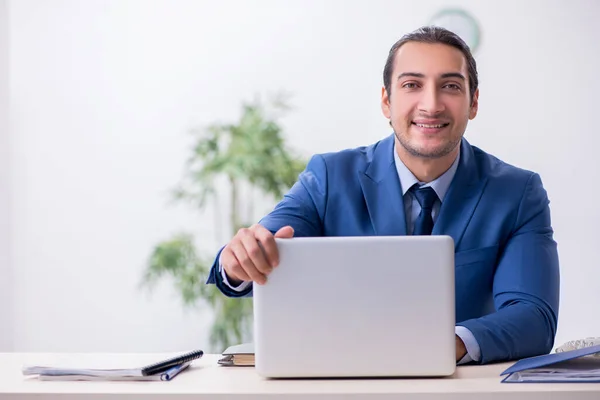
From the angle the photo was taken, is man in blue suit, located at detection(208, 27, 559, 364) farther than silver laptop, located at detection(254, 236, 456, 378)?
Yes

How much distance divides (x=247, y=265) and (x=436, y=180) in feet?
2.91

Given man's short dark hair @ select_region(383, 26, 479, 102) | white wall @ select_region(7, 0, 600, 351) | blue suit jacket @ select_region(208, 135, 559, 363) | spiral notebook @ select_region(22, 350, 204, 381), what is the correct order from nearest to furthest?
1. spiral notebook @ select_region(22, 350, 204, 381)
2. blue suit jacket @ select_region(208, 135, 559, 363)
3. man's short dark hair @ select_region(383, 26, 479, 102)
4. white wall @ select_region(7, 0, 600, 351)

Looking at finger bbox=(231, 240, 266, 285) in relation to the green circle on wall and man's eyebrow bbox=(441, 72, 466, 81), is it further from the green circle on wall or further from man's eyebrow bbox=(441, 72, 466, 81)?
the green circle on wall

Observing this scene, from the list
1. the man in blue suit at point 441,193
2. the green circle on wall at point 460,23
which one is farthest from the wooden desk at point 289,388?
the green circle on wall at point 460,23

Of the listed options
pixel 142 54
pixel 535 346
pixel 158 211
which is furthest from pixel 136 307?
pixel 535 346

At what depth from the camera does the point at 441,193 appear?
2.10 m

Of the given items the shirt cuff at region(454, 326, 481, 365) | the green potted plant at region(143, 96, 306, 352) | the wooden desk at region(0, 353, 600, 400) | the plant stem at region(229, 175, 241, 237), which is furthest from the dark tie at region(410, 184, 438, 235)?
the plant stem at region(229, 175, 241, 237)

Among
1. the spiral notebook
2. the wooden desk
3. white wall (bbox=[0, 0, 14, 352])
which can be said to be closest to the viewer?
the wooden desk

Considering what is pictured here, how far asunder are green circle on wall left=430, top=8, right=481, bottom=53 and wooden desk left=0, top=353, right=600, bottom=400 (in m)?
3.20

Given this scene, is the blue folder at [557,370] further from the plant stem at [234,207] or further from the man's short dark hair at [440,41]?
the plant stem at [234,207]

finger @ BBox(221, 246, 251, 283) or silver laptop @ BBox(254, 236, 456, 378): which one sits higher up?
finger @ BBox(221, 246, 251, 283)

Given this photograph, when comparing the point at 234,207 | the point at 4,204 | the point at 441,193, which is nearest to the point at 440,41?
the point at 441,193

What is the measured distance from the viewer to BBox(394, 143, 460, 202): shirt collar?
2.10 metres

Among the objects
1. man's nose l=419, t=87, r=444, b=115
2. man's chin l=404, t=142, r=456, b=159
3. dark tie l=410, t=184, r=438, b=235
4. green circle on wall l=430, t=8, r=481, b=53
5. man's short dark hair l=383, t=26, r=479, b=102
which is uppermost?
green circle on wall l=430, t=8, r=481, b=53
